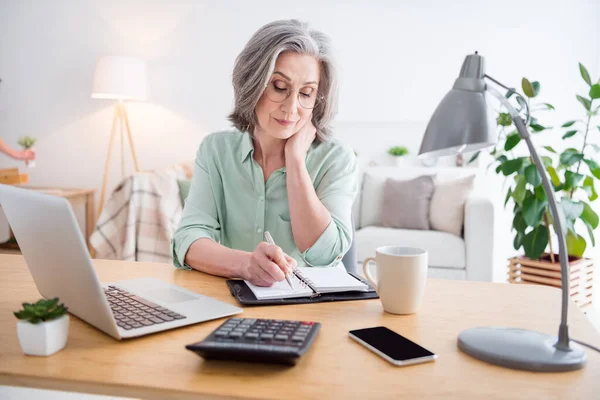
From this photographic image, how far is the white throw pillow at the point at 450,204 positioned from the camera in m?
3.44

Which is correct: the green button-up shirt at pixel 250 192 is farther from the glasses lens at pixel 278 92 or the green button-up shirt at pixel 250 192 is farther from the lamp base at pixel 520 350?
the lamp base at pixel 520 350

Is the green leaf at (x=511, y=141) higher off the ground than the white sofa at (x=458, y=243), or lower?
higher

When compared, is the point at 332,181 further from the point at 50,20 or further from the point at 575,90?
the point at 50,20

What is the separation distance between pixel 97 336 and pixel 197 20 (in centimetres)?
405

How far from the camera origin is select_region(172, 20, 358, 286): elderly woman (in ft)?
4.48

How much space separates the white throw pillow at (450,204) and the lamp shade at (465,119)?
9.00ft

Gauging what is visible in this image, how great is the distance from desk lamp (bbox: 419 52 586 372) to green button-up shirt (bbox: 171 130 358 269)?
2.20 feet

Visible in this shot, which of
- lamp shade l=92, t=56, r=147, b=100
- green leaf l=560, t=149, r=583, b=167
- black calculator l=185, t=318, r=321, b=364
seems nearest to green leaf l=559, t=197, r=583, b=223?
green leaf l=560, t=149, r=583, b=167

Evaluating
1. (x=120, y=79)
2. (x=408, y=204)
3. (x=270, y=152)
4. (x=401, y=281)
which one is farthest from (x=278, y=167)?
(x=120, y=79)

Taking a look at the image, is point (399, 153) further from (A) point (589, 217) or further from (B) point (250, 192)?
(B) point (250, 192)

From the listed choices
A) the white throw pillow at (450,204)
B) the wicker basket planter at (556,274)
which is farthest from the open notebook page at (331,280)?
the white throw pillow at (450,204)

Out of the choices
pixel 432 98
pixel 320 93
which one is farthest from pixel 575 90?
pixel 320 93

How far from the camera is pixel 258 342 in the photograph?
2.32ft

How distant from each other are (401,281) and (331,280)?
0.20 metres
